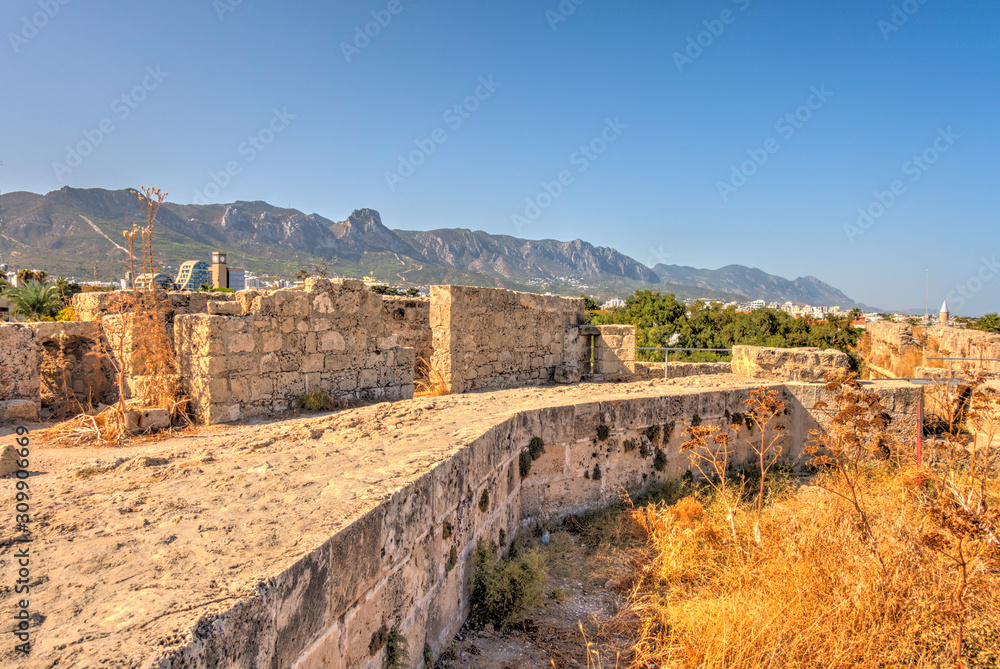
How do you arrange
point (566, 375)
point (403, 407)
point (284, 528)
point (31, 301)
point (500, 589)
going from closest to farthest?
point (284, 528)
point (500, 589)
point (403, 407)
point (566, 375)
point (31, 301)

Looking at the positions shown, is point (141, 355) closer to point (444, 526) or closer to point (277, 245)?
point (444, 526)

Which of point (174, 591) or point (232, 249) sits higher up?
point (232, 249)

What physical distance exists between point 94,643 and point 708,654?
290 cm

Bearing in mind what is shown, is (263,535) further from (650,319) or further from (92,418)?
(650,319)

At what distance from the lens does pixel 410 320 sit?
9195mm

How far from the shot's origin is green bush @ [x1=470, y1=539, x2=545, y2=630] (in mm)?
3695

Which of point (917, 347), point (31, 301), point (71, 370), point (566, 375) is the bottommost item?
point (566, 375)

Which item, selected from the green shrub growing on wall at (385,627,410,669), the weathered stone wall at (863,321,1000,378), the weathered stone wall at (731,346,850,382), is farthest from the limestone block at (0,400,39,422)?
the weathered stone wall at (863,321,1000,378)

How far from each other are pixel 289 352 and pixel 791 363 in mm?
7001

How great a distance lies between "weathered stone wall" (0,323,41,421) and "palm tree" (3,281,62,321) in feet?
33.0

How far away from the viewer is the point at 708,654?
2.94m

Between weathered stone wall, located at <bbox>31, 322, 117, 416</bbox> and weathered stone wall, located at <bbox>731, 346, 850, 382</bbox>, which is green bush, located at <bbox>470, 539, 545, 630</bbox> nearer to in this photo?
weathered stone wall, located at <bbox>31, 322, 117, 416</bbox>

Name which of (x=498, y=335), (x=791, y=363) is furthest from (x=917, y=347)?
(x=498, y=335)

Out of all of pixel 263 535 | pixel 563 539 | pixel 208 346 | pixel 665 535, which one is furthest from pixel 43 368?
pixel 665 535
